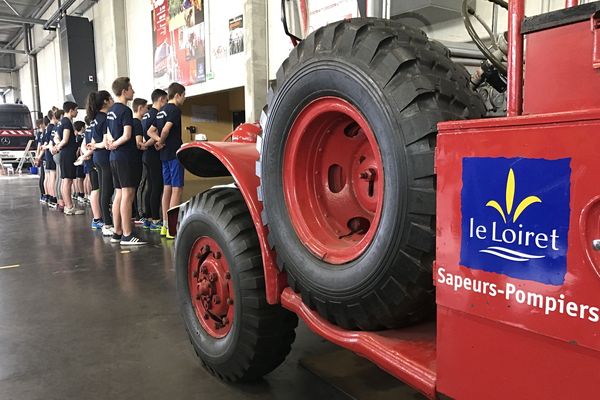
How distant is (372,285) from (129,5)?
11781 mm

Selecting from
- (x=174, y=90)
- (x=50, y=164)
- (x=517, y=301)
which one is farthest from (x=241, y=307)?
(x=50, y=164)

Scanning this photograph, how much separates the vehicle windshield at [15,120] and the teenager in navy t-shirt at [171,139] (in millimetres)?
16067

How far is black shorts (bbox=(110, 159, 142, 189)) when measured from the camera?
525 centimetres

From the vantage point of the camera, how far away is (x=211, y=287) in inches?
84.7

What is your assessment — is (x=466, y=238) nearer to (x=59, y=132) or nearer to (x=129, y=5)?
(x=59, y=132)

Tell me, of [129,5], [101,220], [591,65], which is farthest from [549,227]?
[129,5]

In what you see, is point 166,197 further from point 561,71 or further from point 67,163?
point 561,71

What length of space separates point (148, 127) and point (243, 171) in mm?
4266

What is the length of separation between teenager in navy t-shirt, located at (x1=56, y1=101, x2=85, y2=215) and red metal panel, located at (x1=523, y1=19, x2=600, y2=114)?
7.61 metres

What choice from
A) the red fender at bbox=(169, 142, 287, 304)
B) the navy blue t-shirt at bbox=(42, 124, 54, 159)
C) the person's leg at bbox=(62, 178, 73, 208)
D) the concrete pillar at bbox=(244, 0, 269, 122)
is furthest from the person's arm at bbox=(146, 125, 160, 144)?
the navy blue t-shirt at bbox=(42, 124, 54, 159)

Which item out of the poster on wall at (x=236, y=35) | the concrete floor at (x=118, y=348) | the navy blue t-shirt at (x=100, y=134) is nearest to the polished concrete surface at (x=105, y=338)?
the concrete floor at (x=118, y=348)

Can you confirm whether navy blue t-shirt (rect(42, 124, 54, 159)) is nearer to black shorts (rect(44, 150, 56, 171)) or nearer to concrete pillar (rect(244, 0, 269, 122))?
black shorts (rect(44, 150, 56, 171))

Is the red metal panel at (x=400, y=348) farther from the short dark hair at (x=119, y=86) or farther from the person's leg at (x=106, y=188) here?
the person's leg at (x=106, y=188)

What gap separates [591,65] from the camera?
94 centimetres
